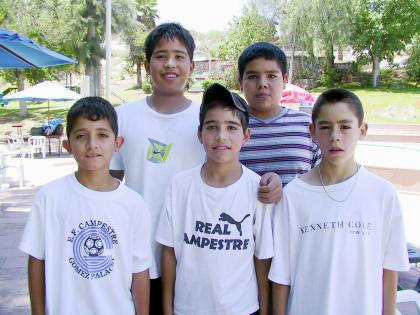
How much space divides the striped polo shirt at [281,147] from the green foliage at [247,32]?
3225 cm

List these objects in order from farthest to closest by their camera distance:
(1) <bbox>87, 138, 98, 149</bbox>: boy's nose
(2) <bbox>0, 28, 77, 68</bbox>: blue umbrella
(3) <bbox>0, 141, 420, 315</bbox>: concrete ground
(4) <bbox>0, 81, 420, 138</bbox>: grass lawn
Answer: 1. (4) <bbox>0, 81, 420, 138</bbox>: grass lawn
2. (2) <bbox>0, 28, 77, 68</bbox>: blue umbrella
3. (3) <bbox>0, 141, 420, 315</bbox>: concrete ground
4. (1) <bbox>87, 138, 98, 149</bbox>: boy's nose

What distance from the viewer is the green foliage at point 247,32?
111 ft

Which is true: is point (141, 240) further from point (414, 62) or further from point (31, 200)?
point (414, 62)

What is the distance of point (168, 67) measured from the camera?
2135mm

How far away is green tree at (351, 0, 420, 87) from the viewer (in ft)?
103

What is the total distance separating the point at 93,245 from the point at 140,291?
295 millimetres

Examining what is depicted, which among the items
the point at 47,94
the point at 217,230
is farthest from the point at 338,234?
the point at 47,94

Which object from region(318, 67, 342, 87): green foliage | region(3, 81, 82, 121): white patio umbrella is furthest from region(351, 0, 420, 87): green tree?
region(3, 81, 82, 121): white patio umbrella

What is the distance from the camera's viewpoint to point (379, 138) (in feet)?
61.4

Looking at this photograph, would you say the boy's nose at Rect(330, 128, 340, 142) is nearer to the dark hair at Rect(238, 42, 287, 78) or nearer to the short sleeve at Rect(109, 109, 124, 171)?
the dark hair at Rect(238, 42, 287, 78)

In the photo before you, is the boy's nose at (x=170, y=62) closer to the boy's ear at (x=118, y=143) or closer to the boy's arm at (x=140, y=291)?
the boy's ear at (x=118, y=143)

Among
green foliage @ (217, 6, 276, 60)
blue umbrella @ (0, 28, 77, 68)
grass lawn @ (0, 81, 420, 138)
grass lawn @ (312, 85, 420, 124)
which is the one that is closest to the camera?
blue umbrella @ (0, 28, 77, 68)

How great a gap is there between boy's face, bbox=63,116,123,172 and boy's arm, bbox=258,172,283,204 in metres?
0.68

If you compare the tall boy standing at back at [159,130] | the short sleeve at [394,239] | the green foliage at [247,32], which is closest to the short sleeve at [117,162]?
the tall boy standing at back at [159,130]
